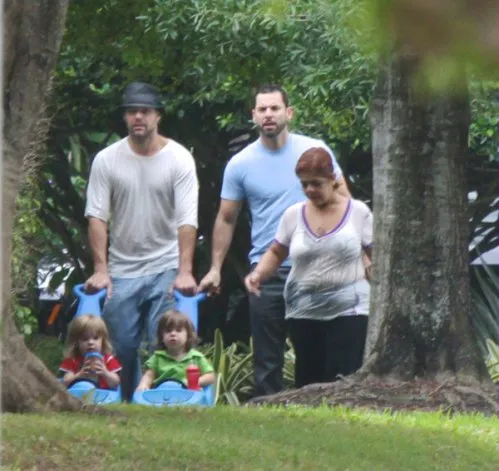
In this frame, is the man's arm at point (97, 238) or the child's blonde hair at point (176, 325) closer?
the child's blonde hair at point (176, 325)

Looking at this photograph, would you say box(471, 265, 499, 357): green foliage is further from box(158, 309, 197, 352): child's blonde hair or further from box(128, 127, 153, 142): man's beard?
box(158, 309, 197, 352): child's blonde hair

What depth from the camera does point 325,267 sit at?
8891 mm

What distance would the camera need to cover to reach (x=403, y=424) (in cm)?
735

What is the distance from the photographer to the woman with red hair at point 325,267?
8.84m

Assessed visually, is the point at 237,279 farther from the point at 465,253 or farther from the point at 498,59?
the point at 498,59

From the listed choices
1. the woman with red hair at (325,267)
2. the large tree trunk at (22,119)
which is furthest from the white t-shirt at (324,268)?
the large tree trunk at (22,119)

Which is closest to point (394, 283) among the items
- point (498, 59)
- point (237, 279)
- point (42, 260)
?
point (498, 59)

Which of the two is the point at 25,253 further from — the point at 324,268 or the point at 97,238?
the point at 324,268

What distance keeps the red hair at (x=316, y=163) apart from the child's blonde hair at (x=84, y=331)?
131 centimetres

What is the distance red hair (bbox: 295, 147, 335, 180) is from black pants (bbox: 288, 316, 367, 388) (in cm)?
82

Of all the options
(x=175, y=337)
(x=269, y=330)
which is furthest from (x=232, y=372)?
(x=175, y=337)

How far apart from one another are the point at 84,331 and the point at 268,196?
145 cm

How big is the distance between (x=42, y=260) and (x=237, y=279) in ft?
7.34

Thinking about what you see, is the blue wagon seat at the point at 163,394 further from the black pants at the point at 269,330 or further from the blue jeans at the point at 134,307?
the black pants at the point at 269,330
